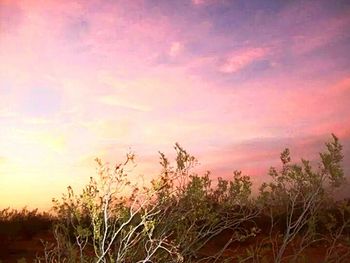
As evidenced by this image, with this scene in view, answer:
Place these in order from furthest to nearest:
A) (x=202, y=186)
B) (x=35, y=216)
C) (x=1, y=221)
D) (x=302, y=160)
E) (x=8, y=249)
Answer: (x=35, y=216), (x=1, y=221), (x=8, y=249), (x=302, y=160), (x=202, y=186)

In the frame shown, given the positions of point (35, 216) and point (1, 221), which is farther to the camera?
point (35, 216)

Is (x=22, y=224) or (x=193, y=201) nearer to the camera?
(x=193, y=201)

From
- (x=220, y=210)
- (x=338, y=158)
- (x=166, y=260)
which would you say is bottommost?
(x=166, y=260)

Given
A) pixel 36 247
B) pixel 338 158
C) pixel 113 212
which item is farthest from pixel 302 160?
pixel 36 247

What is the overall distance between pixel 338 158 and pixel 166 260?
3366 mm

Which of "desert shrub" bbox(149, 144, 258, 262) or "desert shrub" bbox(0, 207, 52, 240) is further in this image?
"desert shrub" bbox(0, 207, 52, 240)

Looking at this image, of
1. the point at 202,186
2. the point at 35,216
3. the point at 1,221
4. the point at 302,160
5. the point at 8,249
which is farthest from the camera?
the point at 35,216

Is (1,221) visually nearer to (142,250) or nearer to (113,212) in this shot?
(142,250)

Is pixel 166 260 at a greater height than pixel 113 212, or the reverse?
pixel 113 212

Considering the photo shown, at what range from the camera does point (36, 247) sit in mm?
15227

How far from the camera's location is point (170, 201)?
8914 millimetres

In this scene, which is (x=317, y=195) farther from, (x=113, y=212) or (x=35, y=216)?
(x=35, y=216)

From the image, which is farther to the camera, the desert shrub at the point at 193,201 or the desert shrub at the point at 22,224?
the desert shrub at the point at 22,224

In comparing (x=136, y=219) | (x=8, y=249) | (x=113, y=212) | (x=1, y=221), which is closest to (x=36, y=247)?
(x=8, y=249)
